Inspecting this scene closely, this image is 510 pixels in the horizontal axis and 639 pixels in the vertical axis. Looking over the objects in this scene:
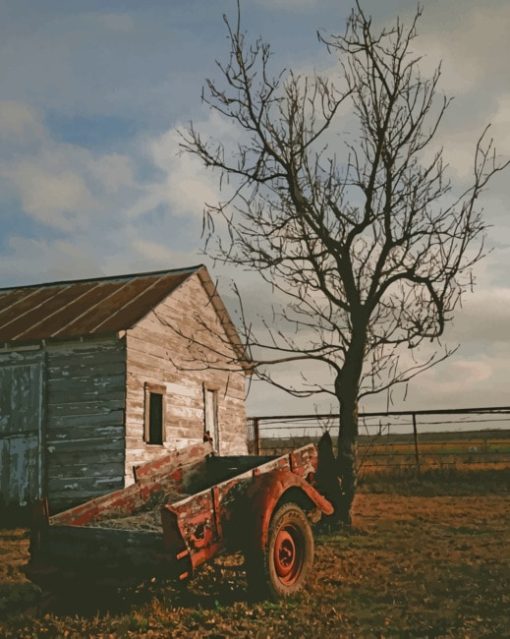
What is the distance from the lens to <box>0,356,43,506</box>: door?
12.9 metres

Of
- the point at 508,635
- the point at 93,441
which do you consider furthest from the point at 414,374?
the point at 93,441

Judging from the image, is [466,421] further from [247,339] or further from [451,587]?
[451,587]

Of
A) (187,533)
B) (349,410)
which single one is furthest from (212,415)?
(187,533)

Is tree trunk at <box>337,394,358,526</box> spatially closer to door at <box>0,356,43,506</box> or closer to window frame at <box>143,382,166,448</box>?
window frame at <box>143,382,166,448</box>

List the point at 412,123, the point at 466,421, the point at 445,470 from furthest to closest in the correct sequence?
the point at 445,470
the point at 466,421
the point at 412,123

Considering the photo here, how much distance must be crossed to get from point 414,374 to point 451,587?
397 centimetres

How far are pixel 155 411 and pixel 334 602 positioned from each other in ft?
29.4

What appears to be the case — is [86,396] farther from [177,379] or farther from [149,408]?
[177,379]

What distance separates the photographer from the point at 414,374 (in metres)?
9.93

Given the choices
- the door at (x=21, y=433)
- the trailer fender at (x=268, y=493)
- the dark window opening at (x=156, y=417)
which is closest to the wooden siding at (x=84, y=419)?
the door at (x=21, y=433)

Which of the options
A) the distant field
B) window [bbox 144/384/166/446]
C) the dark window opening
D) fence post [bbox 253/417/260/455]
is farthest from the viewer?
fence post [bbox 253/417/260/455]

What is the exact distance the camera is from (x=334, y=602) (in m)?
5.98

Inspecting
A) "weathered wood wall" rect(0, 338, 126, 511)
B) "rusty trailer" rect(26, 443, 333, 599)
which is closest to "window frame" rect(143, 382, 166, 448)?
"weathered wood wall" rect(0, 338, 126, 511)

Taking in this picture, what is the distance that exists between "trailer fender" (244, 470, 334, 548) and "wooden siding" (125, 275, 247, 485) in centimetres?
548
